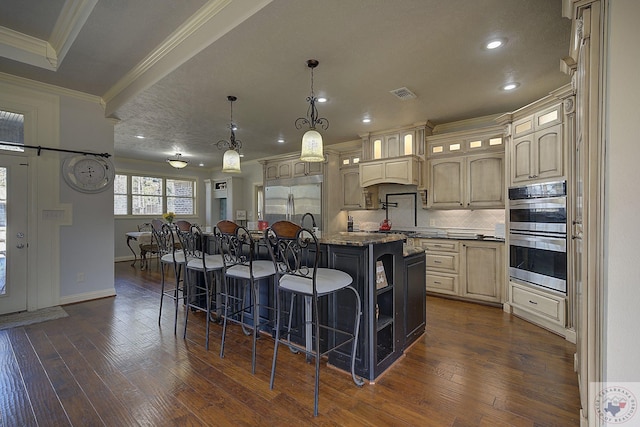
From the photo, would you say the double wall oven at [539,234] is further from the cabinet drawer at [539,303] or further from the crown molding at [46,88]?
the crown molding at [46,88]

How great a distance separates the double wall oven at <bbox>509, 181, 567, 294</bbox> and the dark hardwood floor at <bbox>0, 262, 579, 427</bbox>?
1.94 feet

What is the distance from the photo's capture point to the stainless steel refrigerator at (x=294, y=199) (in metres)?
5.67

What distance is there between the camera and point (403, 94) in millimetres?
3490

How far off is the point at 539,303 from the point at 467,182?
182cm

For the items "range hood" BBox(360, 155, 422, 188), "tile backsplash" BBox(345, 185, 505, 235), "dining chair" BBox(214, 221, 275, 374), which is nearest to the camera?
"dining chair" BBox(214, 221, 275, 374)

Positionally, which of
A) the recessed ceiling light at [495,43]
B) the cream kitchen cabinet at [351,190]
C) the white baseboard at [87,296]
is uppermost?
the recessed ceiling light at [495,43]

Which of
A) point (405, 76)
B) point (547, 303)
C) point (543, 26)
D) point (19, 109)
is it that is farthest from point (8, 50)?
point (547, 303)

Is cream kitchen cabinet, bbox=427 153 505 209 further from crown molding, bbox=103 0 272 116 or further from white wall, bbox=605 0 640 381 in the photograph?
crown molding, bbox=103 0 272 116

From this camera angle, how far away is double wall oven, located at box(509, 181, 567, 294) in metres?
2.85

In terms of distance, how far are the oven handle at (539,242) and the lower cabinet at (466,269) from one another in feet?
1.07

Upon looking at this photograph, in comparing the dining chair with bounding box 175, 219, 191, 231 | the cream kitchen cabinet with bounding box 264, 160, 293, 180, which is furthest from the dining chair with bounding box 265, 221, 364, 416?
the cream kitchen cabinet with bounding box 264, 160, 293, 180

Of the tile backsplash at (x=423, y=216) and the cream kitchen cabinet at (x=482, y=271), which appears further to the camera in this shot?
the tile backsplash at (x=423, y=216)

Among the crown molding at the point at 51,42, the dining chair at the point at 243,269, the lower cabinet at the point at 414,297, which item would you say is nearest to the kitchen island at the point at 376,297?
the lower cabinet at the point at 414,297

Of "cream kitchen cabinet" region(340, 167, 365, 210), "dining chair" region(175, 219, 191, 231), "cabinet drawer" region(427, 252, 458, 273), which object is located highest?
"cream kitchen cabinet" region(340, 167, 365, 210)
